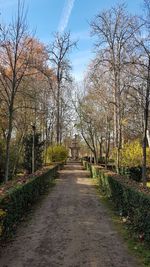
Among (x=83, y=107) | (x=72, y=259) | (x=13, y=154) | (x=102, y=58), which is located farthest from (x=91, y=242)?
(x=83, y=107)

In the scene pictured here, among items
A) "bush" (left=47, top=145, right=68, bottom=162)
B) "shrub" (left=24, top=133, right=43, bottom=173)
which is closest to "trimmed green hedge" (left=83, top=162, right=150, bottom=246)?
"shrub" (left=24, top=133, right=43, bottom=173)

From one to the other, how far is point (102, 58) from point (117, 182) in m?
10.6

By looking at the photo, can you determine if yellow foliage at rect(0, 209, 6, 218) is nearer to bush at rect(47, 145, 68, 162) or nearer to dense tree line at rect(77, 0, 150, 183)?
dense tree line at rect(77, 0, 150, 183)

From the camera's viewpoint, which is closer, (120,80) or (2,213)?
(2,213)

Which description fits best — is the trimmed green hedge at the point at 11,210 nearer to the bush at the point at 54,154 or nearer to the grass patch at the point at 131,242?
the grass patch at the point at 131,242

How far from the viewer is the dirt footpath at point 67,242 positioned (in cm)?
633

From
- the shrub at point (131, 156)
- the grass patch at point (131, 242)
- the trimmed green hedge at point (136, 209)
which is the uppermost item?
the shrub at point (131, 156)

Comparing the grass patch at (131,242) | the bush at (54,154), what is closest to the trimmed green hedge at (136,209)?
the grass patch at (131,242)

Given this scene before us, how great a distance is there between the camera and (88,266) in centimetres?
605

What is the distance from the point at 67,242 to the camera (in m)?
7.61

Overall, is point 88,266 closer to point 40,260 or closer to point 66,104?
point 40,260

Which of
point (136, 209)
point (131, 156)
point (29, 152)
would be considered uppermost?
point (29, 152)

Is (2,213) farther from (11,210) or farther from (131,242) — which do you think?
(131,242)

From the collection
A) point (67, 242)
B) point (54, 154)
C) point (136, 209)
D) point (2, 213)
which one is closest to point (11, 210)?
point (2, 213)
